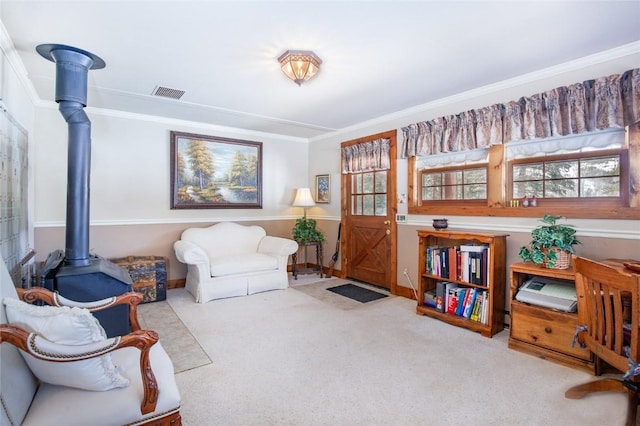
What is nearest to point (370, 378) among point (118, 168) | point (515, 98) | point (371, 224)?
point (371, 224)

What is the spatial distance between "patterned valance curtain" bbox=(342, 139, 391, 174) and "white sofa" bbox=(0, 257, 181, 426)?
12.0 feet

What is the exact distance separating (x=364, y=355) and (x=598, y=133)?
2.64m

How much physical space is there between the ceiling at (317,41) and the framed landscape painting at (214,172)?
1183 mm

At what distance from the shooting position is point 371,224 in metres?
4.74

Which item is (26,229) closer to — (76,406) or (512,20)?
(76,406)

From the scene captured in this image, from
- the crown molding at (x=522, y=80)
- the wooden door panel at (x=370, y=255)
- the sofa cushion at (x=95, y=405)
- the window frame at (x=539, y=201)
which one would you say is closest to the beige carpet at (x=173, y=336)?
the sofa cushion at (x=95, y=405)

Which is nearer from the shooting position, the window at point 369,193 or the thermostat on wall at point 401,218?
the thermostat on wall at point 401,218

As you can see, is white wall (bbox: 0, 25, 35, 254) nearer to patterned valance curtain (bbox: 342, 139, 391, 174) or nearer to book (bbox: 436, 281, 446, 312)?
patterned valance curtain (bbox: 342, 139, 391, 174)

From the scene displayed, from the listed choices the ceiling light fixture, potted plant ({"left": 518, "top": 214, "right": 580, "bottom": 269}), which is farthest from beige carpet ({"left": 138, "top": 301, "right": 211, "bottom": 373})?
potted plant ({"left": 518, "top": 214, "right": 580, "bottom": 269})

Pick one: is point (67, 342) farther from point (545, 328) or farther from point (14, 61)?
point (545, 328)

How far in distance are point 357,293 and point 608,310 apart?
9.34ft

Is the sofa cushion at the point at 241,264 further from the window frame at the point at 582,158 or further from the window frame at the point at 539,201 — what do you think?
the window frame at the point at 582,158

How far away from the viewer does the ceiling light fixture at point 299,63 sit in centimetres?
257

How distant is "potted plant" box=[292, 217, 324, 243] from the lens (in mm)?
5184
